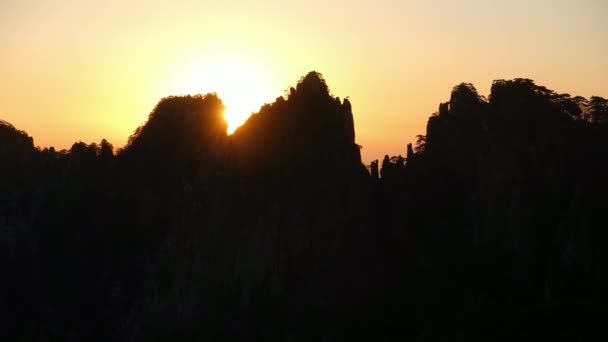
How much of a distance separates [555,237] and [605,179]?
→ 7212 millimetres

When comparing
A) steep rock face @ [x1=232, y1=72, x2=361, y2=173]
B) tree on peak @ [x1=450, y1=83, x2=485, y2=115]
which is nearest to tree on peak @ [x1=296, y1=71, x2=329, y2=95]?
steep rock face @ [x1=232, y1=72, x2=361, y2=173]

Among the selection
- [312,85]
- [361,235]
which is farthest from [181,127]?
[361,235]

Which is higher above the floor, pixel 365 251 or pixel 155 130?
pixel 155 130

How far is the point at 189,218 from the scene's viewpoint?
338 feet

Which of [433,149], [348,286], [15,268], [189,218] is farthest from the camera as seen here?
[15,268]

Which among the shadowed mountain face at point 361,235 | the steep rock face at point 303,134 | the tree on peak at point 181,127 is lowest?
the shadowed mountain face at point 361,235

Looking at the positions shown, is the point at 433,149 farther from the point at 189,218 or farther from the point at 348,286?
the point at 189,218

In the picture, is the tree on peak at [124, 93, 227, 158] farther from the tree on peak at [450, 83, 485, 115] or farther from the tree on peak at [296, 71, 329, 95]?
the tree on peak at [450, 83, 485, 115]

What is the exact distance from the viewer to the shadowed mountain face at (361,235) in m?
82.3

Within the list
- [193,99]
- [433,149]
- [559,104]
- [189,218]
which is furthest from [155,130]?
[559,104]

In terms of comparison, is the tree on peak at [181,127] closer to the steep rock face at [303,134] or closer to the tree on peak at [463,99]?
the steep rock face at [303,134]

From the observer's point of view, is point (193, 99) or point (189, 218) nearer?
point (189, 218)

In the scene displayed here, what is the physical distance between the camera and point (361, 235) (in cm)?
9212

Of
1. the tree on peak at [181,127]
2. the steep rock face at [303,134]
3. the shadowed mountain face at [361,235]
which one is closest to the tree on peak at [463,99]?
the shadowed mountain face at [361,235]
